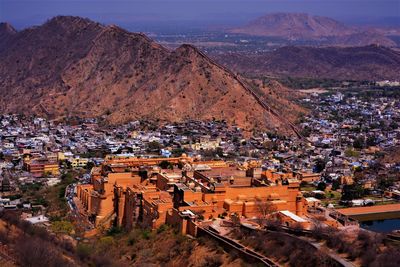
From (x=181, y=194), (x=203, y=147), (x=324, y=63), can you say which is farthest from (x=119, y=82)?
(x=324, y=63)

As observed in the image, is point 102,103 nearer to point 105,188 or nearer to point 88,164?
point 88,164

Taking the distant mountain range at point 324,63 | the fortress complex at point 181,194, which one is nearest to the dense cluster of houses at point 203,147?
the fortress complex at point 181,194

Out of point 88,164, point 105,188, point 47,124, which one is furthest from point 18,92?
point 105,188

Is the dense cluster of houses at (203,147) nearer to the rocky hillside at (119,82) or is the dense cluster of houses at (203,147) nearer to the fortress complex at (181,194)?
the fortress complex at (181,194)

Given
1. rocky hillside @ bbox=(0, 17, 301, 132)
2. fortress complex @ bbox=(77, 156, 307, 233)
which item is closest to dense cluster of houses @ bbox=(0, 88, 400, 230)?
fortress complex @ bbox=(77, 156, 307, 233)

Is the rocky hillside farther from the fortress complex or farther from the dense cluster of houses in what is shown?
the fortress complex

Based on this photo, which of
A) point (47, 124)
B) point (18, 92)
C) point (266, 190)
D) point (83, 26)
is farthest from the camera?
point (83, 26)
